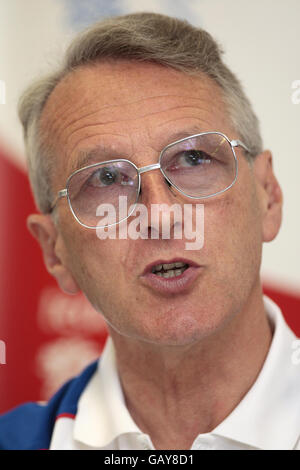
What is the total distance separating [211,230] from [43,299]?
1.09m

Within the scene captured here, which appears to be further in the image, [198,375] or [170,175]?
[198,375]

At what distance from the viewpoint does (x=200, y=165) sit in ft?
4.33

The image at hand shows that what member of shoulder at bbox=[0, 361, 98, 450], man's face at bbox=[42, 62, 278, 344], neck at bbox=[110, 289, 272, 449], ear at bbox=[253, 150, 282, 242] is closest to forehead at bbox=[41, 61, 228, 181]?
man's face at bbox=[42, 62, 278, 344]

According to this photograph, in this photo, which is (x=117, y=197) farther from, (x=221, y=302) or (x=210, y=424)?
(x=210, y=424)

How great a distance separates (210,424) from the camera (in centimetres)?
140

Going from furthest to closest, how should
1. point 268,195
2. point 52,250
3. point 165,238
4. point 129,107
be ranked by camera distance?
point 52,250, point 268,195, point 129,107, point 165,238

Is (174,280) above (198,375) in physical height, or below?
above

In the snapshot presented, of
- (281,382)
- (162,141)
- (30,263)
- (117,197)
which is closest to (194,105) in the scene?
(162,141)

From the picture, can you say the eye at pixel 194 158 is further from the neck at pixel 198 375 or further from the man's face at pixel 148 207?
the neck at pixel 198 375

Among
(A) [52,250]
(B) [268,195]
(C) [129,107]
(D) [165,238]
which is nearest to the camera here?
(D) [165,238]

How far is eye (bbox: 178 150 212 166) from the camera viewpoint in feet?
4.25

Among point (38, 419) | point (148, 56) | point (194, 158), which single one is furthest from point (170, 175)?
point (38, 419)

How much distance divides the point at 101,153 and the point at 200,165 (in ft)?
0.73

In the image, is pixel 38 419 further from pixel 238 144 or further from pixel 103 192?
pixel 238 144
